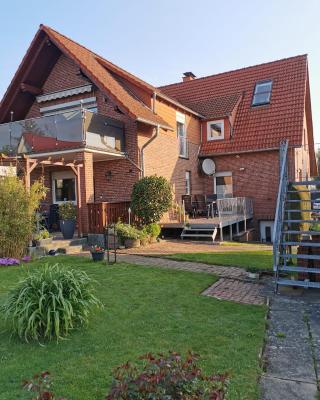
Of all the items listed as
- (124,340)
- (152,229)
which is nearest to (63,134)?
(152,229)

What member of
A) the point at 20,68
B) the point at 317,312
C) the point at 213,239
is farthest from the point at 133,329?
the point at 20,68

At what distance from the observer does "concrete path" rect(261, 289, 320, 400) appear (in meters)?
3.43

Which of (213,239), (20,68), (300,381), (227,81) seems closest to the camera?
(300,381)

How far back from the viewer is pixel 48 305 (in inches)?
184

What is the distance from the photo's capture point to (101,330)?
4801 mm

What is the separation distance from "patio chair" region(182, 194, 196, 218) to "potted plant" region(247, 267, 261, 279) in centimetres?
986

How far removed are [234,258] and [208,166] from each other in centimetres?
1063

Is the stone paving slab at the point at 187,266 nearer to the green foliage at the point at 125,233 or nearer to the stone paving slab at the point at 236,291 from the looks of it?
the stone paving slab at the point at 236,291

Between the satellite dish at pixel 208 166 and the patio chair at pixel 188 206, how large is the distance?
89.5 inches

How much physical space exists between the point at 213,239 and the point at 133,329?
9616 mm

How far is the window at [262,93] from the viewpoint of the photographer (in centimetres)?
2062

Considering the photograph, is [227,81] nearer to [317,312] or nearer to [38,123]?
[38,123]

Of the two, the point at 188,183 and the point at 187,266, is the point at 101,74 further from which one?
the point at 187,266

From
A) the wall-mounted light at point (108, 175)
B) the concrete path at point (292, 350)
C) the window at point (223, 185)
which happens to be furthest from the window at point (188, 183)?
the concrete path at point (292, 350)
